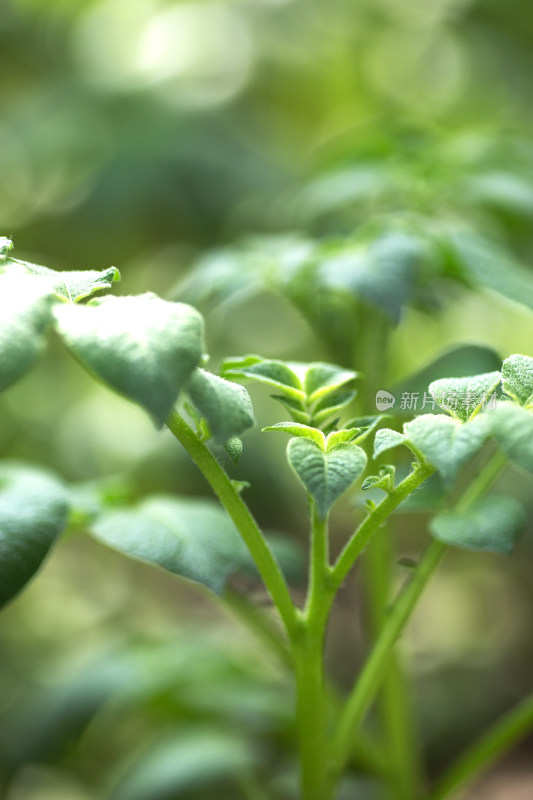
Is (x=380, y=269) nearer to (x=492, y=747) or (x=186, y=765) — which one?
(x=492, y=747)

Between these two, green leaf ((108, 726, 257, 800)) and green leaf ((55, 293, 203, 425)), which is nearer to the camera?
green leaf ((55, 293, 203, 425))

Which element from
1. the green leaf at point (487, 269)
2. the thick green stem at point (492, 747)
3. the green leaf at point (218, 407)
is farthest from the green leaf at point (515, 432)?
the thick green stem at point (492, 747)

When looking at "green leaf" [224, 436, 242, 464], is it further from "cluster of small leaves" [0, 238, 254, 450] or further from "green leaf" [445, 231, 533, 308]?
"green leaf" [445, 231, 533, 308]

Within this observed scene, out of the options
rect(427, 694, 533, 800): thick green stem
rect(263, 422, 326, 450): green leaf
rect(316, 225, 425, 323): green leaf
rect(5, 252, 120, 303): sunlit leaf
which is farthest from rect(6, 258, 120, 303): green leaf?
rect(427, 694, 533, 800): thick green stem

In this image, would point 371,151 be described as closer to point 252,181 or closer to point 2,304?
point 2,304

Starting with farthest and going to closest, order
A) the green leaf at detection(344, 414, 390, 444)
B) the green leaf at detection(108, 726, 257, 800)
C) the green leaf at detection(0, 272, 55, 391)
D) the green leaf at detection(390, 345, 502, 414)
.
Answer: the green leaf at detection(108, 726, 257, 800), the green leaf at detection(390, 345, 502, 414), the green leaf at detection(344, 414, 390, 444), the green leaf at detection(0, 272, 55, 391)

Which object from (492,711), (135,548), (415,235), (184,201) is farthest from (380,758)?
(184,201)
